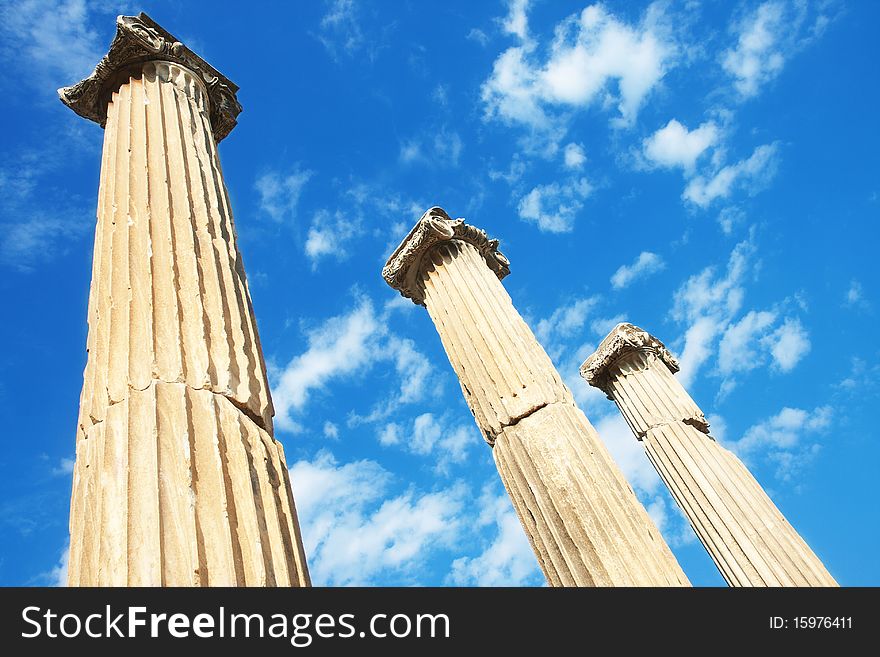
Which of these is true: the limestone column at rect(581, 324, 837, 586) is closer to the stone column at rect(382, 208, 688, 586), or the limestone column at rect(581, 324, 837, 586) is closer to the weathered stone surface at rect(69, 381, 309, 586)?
the stone column at rect(382, 208, 688, 586)

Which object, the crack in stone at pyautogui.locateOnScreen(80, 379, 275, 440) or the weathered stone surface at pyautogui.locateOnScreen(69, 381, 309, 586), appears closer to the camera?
the weathered stone surface at pyautogui.locateOnScreen(69, 381, 309, 586)

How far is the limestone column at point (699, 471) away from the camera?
13.3m

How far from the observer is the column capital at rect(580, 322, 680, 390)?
17.9 metres

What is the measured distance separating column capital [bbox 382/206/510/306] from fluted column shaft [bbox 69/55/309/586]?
222 inches

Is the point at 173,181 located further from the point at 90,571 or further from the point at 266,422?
the point at 90,571

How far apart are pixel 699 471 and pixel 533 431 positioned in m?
7.10

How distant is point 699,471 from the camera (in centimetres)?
1504

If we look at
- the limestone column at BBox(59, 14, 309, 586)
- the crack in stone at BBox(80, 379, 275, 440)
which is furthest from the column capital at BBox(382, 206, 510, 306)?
the crack in stone at BBox(80, 379, 275, 440)

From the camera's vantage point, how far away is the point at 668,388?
17234 millimetres

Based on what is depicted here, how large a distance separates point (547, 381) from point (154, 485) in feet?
22.4

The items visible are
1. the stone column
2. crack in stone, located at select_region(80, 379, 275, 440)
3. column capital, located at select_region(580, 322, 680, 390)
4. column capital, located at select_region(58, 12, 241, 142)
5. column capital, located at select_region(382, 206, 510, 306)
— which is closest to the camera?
crack in stone, located at select_region(80, 379, 275, 440)

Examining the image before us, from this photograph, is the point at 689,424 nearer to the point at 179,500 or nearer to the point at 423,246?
the point at 423,246

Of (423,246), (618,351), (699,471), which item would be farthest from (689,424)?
(423,246)
